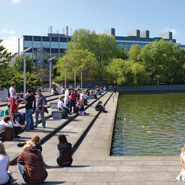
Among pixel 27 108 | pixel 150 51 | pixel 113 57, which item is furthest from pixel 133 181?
pixel 113 57

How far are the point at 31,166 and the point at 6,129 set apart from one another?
4.09 metres

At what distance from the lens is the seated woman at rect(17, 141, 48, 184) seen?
5.87 metres

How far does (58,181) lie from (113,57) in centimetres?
6826

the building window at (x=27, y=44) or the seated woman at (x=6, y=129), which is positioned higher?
the building window at (x=27, y=44)

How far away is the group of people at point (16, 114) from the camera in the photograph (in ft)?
31.5

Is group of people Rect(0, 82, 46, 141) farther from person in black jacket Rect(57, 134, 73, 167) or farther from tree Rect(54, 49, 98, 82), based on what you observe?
tree Rect(54, 49, 98, 82)

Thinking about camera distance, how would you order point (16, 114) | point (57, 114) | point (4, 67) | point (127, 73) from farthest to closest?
point (127, 73) < point (4, 67) < point (57, 114) < point (16, 114)

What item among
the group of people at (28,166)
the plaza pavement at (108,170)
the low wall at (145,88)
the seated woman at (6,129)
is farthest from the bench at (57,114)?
the low wall at (145,88)

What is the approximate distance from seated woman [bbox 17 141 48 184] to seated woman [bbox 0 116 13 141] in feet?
12.1

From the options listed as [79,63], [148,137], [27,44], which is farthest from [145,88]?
[148,137]

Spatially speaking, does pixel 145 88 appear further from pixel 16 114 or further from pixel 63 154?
pixel 63 154

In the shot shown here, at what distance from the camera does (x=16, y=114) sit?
1145 cm

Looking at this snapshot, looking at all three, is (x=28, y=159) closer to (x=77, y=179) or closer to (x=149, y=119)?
(x=77, y=179)

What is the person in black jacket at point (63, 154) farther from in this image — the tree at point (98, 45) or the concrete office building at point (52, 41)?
the concrete office building at point (52, 41)
